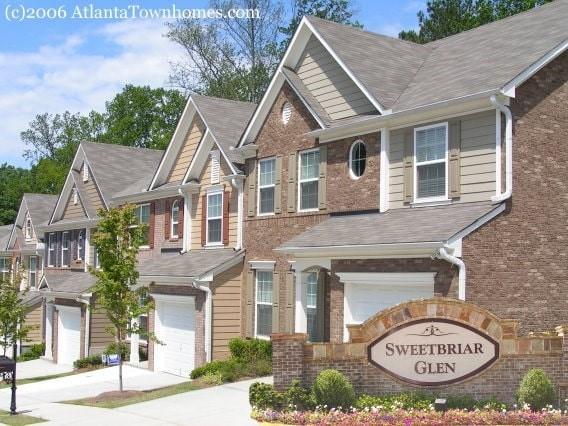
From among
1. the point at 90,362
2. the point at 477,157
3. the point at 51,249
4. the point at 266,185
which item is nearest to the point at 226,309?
the point at 266,185

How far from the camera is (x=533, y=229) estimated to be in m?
16.9

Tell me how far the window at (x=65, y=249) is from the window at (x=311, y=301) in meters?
21.7

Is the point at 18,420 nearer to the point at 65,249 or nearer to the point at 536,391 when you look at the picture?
the point at 536,391

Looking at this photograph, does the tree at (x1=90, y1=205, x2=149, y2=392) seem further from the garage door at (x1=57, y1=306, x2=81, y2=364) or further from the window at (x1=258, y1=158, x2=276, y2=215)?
the garage door at (x1=57, y1=306, x2=81, y2=364)

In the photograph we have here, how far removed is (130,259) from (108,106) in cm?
5117

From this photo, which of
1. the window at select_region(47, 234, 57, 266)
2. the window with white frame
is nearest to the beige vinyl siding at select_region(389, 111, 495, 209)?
the window with white frame

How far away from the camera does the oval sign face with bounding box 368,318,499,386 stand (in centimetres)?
1401

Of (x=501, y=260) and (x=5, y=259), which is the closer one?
(x=501, y=260)

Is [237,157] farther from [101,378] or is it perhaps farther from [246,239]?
[101,378]

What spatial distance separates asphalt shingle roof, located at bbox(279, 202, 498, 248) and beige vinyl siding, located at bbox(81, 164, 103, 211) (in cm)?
1861

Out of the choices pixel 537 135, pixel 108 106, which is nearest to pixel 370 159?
pixel 537 135

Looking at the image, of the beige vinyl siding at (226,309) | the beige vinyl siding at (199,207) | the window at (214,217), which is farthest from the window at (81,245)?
the beige vinyl siding at (226,309)

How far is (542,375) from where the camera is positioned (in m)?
13.8

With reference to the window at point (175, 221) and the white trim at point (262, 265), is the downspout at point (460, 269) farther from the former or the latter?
the window at point (175, 221)
